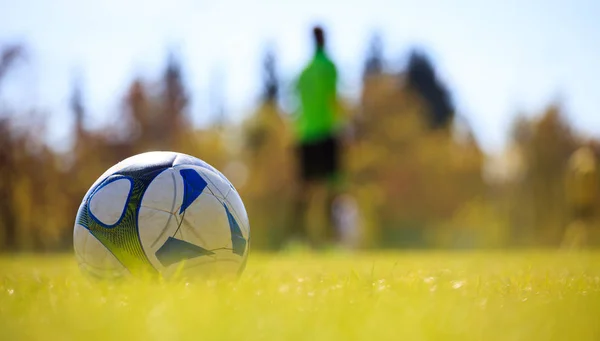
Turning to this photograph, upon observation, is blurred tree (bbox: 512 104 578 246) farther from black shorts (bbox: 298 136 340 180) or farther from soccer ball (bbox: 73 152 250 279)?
soccer ball (bbox: 73 152 250 279)

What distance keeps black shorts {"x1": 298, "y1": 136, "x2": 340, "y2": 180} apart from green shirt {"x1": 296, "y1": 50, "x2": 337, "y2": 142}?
0.40 feet

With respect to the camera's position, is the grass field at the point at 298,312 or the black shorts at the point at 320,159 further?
the black shorts at the point at 320,159

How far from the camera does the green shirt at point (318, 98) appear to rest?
33.9 ft

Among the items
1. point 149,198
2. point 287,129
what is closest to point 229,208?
point 149,198

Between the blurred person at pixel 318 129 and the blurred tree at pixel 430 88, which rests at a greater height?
the blurred tree at pixel 430 88

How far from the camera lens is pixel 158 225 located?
10.4 ft

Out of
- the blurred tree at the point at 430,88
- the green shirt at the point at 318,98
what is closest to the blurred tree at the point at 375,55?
the blurred tree at the point at 430,88

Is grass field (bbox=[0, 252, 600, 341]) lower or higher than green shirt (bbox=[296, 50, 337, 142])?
lower

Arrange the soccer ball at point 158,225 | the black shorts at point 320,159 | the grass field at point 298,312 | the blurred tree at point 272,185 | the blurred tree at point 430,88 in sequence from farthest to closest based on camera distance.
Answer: the blurred tree at point 430,88 < the blurred tree at point 272,185 < the black shorts at point 320,159 < the soccer ball at point 158,225 < the grass field at point 298,312

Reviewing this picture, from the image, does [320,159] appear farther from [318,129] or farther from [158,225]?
[158,225]

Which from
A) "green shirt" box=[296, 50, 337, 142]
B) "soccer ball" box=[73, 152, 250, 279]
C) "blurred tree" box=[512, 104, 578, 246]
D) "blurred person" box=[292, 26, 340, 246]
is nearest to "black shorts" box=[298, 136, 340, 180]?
"blurred person" box=[292, 26, 340, 246]

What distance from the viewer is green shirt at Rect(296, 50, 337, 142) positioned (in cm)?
1034

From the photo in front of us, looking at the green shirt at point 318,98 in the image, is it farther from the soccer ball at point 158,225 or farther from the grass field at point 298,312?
the grass field at point 298,312

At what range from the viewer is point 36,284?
3.34 metres
